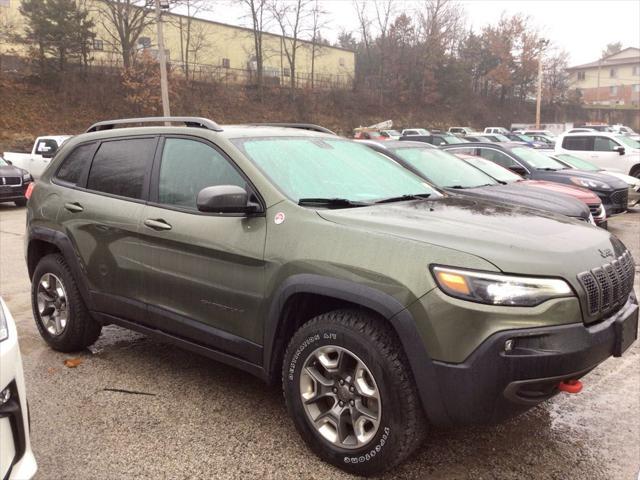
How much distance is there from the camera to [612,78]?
91375mm

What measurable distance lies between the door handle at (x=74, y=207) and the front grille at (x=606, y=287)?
329 cm

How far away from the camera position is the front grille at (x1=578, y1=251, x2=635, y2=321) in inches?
98.5

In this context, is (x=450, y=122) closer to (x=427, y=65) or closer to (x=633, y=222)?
(x=427, y=65)

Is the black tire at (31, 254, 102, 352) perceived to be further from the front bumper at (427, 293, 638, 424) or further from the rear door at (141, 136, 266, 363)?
the front bumper at (427, 293, 638, 424)

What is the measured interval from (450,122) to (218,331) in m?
55.9

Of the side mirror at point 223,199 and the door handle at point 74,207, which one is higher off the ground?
the side mirror at point 223,199

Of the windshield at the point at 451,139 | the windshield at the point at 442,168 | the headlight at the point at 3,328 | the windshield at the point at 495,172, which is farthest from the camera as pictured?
the windshield at the point at 451,139

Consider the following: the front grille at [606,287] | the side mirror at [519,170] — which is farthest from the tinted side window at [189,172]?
the side mirror at [519,170]

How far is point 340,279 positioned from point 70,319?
2.52m

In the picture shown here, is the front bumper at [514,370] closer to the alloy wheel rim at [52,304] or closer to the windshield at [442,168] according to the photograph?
the alloy wheel rim at [52,304]

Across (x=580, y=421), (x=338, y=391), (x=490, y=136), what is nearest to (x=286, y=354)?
(x=338, y=391)

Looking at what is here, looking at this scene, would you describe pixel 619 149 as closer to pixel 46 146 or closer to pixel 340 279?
pixel 340 279

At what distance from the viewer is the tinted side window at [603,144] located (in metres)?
15.9

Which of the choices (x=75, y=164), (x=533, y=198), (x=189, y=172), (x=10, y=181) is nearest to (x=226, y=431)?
(x=189, y=172)
